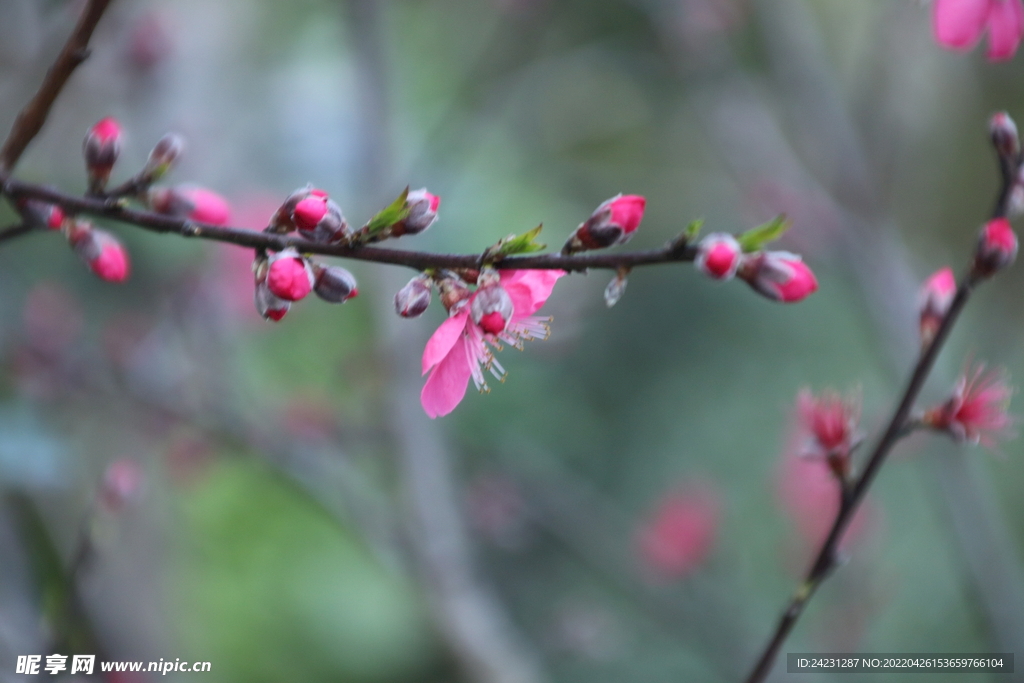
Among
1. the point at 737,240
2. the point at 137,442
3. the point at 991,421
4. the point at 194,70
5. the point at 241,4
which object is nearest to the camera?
the point at 737,240

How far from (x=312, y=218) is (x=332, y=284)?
0.05 metres

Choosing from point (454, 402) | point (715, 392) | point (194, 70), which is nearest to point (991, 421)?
point (454, 402)

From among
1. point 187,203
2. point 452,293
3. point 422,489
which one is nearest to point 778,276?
point 452,293

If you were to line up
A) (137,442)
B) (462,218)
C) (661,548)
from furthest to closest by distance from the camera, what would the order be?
(462,218), (137,442), (661,548)

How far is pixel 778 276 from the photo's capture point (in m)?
0.49

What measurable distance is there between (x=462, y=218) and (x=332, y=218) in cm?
180

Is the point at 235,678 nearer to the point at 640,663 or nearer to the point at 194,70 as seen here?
the point at 640,663

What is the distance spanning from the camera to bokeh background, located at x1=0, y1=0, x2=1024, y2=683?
1.46 metres

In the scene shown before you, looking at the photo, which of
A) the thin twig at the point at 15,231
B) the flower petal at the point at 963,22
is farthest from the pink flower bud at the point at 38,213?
the flower petal at the point at 963,22

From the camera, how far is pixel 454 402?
0.58 meters

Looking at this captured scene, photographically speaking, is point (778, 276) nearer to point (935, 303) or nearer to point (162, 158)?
point (935, 303)

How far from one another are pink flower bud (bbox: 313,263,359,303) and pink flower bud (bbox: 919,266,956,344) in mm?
509

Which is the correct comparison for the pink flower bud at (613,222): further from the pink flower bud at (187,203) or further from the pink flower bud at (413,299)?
the pink flower bud at (187,203)

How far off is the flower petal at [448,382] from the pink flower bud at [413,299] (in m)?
0.08
